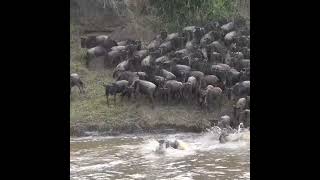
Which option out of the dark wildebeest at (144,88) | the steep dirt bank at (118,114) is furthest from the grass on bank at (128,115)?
the dark wildebeest at (144,88)

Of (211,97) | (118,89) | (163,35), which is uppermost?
(163,35)

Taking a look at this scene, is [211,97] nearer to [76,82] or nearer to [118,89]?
[118,89]

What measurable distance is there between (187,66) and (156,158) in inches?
182

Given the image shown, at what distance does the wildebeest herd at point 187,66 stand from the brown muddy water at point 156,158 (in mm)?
1162

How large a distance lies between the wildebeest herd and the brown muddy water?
116cm

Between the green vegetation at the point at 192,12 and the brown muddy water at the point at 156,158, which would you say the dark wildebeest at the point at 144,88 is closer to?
the brown muddy water at the point at 156,158

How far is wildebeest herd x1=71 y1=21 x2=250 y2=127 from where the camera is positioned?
12.5 meters

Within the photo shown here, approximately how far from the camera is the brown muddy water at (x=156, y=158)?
8.41 meters

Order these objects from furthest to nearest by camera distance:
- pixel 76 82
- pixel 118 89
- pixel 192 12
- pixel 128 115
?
pixel 192 12 < pixel 76 82 < pixel 118 89 < pixel 128 115

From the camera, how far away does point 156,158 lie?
946 centimetres

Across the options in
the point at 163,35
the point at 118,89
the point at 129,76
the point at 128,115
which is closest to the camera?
the point at 128,115

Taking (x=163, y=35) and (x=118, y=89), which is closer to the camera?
(x=118, y=89)

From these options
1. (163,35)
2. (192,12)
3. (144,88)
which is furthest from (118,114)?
(192,12)
